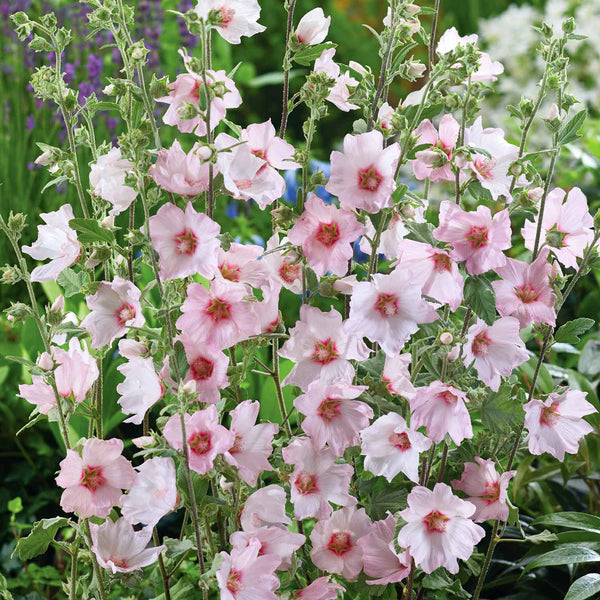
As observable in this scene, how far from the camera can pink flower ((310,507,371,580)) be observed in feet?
2.53

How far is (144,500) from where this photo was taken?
67 cm

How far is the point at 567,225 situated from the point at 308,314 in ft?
0.80

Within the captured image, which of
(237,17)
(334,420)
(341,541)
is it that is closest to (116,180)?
(237,17)

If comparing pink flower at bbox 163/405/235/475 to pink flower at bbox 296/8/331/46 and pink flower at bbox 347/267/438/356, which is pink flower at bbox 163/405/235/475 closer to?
pink flower at bbox 347/267/438/356

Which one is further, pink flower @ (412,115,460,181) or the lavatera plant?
pink flower @ (412,115,460,181)

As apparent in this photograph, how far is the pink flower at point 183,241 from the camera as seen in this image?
2.09ft

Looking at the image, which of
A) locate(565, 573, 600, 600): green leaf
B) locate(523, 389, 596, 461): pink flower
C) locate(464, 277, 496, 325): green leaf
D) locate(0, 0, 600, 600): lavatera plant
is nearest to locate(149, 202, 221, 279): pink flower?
locate(0, 0, 600, 600): lavatera plant

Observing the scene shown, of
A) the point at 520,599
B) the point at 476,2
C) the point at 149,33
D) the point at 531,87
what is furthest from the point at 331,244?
the point at 476,2

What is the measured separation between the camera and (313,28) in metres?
0.74

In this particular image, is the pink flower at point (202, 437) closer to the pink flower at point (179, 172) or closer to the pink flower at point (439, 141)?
the pink flower at point (179, 172)

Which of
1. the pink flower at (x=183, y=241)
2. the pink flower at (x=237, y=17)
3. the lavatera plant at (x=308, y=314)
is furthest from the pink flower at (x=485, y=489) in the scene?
the pink flower at (x=237, y=17)

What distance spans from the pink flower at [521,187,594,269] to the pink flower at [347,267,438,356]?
0.48 ft

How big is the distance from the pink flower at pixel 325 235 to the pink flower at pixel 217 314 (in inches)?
2.4

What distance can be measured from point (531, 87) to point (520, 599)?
2.21 m
